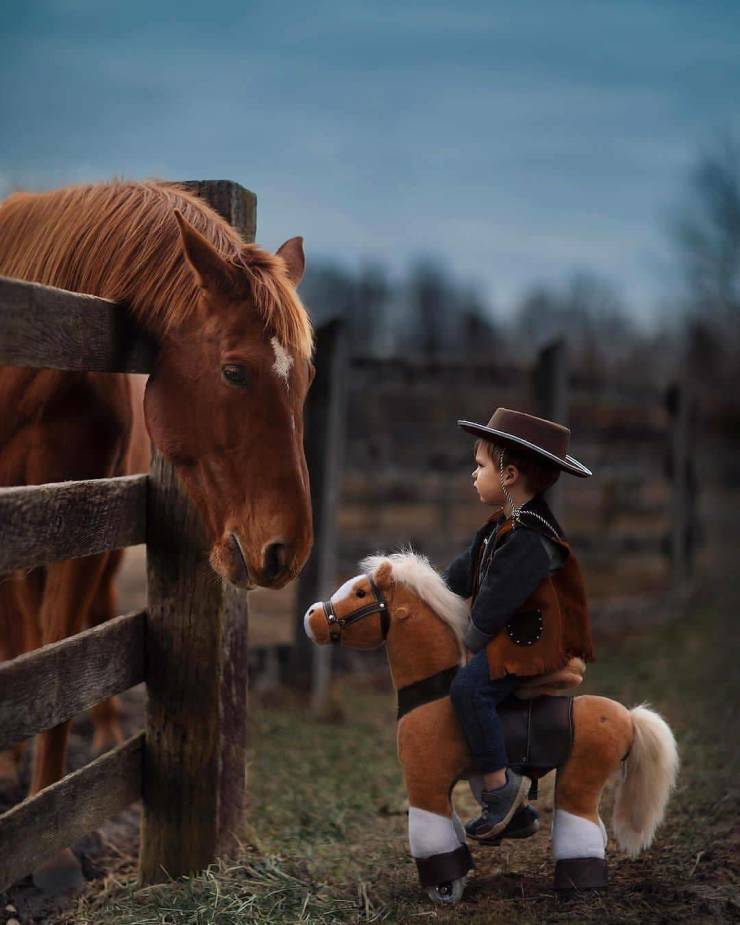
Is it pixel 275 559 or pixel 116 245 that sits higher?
pixel 116 245

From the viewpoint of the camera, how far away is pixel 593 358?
70.4 feet

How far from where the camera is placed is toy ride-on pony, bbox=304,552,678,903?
257 centimetres

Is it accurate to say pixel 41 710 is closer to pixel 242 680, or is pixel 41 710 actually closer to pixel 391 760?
pixel 242 680

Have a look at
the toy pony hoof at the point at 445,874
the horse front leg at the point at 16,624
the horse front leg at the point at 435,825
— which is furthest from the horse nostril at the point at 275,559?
the horse front leg at the point at 16,624

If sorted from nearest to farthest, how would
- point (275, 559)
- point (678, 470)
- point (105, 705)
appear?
point (275, 559)
point (105, 705)
point (678, 470)

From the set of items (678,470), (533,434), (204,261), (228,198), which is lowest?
(678,470)

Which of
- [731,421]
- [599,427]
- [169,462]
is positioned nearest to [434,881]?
[169,462]

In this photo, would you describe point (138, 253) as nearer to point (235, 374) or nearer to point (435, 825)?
point (235, 374)

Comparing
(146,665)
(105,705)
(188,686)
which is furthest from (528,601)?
(105,705)

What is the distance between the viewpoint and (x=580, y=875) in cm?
258

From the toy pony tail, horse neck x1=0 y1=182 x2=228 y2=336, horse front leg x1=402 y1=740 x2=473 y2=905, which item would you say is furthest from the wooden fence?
the toy pony tail

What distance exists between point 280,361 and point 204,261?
1.07 ft

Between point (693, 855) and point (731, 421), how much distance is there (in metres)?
A: 21.8

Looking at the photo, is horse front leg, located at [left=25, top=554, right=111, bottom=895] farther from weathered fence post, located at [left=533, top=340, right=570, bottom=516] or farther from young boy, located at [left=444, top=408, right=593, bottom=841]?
weathered fence post, located at [left=533, top=340, right=570, bottom=516]
